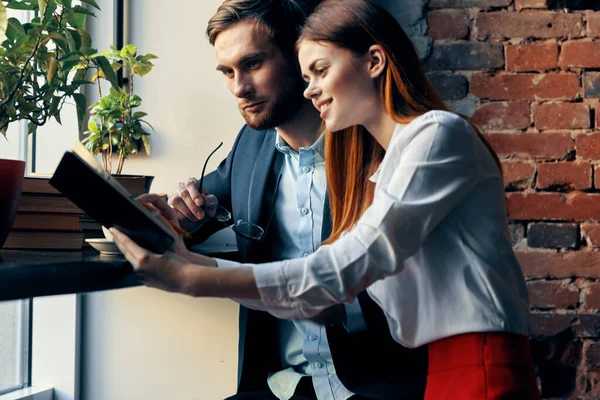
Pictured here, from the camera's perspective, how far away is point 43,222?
50.8 inches

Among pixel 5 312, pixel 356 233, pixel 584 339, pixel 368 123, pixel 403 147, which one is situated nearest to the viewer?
pixel 356 233

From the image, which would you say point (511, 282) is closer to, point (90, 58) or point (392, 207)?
point (392, 207)

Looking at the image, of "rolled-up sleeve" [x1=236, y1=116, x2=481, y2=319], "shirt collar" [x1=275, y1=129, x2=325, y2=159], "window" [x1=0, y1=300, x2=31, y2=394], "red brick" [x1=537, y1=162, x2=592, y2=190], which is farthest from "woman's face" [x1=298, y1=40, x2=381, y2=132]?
"window" [x1=0, y1=300, x2=31, y2=394]

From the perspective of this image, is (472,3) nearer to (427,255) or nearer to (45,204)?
(427,255)

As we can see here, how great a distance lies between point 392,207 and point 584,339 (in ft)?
3.40

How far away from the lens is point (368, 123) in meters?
1.21

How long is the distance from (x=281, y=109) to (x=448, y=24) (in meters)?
0.50

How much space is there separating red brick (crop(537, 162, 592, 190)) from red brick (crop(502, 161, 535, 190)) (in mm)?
25

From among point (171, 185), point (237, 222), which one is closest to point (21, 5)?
point (237, 222)

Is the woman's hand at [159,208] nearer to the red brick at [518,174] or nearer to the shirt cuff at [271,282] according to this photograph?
the shirt cuff at [271,282]

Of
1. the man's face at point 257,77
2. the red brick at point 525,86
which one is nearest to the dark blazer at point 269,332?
the man's face at point 257,77

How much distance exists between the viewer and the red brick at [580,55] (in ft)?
5.69

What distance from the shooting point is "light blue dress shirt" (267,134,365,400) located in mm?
1521

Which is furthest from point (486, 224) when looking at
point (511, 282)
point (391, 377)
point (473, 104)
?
point (473, 104)
